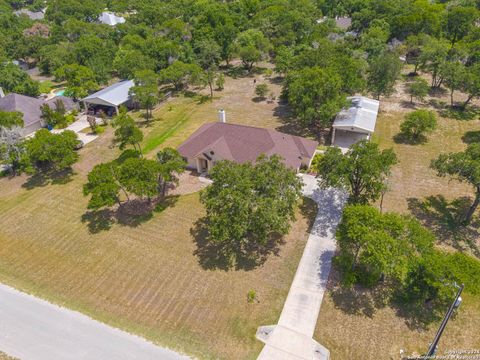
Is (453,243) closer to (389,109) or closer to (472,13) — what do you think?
(389,109)

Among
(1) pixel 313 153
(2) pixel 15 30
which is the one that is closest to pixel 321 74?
(1) pixel 313 153

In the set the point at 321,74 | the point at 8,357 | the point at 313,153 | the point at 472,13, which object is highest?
the point at 472,13

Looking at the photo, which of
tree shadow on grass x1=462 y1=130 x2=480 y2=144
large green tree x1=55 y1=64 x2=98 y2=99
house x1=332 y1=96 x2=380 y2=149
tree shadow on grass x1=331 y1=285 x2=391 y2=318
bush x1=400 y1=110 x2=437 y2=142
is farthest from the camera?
large green tree x1=55 y1=64 x2=98 y2=99

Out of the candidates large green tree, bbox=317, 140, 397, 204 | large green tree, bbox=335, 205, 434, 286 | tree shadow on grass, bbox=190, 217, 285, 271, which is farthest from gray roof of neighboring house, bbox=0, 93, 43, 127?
large green tree, bbox=335, 205, 434, 286

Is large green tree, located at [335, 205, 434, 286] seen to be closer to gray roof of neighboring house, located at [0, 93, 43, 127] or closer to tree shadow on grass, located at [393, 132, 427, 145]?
tree shadow on grass, located at [393, 132, 427, 145]

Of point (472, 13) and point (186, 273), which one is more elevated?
point (472, 13)

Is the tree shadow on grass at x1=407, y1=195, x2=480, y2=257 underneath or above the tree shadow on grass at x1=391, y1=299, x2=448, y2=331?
above

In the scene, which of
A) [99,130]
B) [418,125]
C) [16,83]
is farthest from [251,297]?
[16,83]
